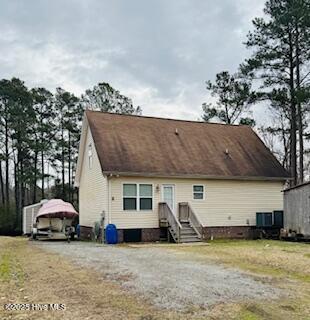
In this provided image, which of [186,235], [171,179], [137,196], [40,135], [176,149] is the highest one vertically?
[40,135]

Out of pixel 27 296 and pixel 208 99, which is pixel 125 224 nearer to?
pixel 27 296

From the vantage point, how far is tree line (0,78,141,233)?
121ft

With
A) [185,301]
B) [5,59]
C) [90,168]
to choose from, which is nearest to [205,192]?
[90,168]

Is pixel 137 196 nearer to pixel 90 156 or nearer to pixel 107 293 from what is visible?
pixel 90 156

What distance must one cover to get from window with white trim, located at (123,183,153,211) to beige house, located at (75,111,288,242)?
44 mm

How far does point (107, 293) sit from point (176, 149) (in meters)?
14.8

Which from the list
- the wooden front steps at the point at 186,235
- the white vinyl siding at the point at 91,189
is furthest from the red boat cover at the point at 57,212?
the wooden front steps at the point at 186,235

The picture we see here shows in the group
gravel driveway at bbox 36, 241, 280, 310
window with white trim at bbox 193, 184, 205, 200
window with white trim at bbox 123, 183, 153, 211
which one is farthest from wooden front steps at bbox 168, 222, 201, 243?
gravel driveway at bbox 36, 241, 280, 310

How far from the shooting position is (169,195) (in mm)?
20219

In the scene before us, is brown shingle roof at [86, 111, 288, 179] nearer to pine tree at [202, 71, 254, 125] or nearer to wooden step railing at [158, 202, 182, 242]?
wooden step railing at [158, 202, 182, 242]

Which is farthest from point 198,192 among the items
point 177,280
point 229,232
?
point 177,280

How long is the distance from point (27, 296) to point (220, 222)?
49.3 ft

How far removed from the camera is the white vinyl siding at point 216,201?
1903 centimetres

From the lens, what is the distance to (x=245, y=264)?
11.3 meters
